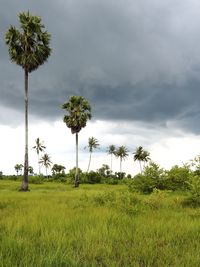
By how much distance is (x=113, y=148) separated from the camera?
125 metres

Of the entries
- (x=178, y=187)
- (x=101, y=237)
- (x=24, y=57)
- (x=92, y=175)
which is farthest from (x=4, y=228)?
(x=92, y=175)

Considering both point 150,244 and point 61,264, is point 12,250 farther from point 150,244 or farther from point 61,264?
point 150,244

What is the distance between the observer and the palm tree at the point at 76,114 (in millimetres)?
53062

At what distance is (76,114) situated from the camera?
175ft

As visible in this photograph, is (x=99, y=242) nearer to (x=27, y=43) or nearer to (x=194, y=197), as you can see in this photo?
(x=194, y=197)

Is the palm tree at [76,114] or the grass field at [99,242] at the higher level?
the palm tree at [76,114]

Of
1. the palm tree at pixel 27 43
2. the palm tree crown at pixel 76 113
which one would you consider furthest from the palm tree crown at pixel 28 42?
the palm tree crown at pixel 76 113

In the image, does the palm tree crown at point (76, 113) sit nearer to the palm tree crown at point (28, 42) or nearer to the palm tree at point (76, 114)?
the palm tree at point (76, 114)

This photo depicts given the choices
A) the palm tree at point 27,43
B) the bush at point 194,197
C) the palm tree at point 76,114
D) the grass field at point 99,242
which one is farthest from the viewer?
the palm tree at point 76,114

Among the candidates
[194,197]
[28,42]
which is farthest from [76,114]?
[194,197]

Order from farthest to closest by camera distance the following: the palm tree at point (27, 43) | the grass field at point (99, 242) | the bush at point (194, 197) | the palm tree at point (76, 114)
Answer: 1. the palm tree at point (76, 114)
2. the palm tree at point (27, 43)
3. the bush at point (194, 197)
4. the grass field at point (99, 242)

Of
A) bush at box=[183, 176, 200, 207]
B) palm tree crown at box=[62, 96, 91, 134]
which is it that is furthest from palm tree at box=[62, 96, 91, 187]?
bush at box=[183, 176, 200, 207]

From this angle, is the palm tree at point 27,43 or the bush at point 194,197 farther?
the palm tree at point 27,43

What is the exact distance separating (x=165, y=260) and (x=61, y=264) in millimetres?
1813
